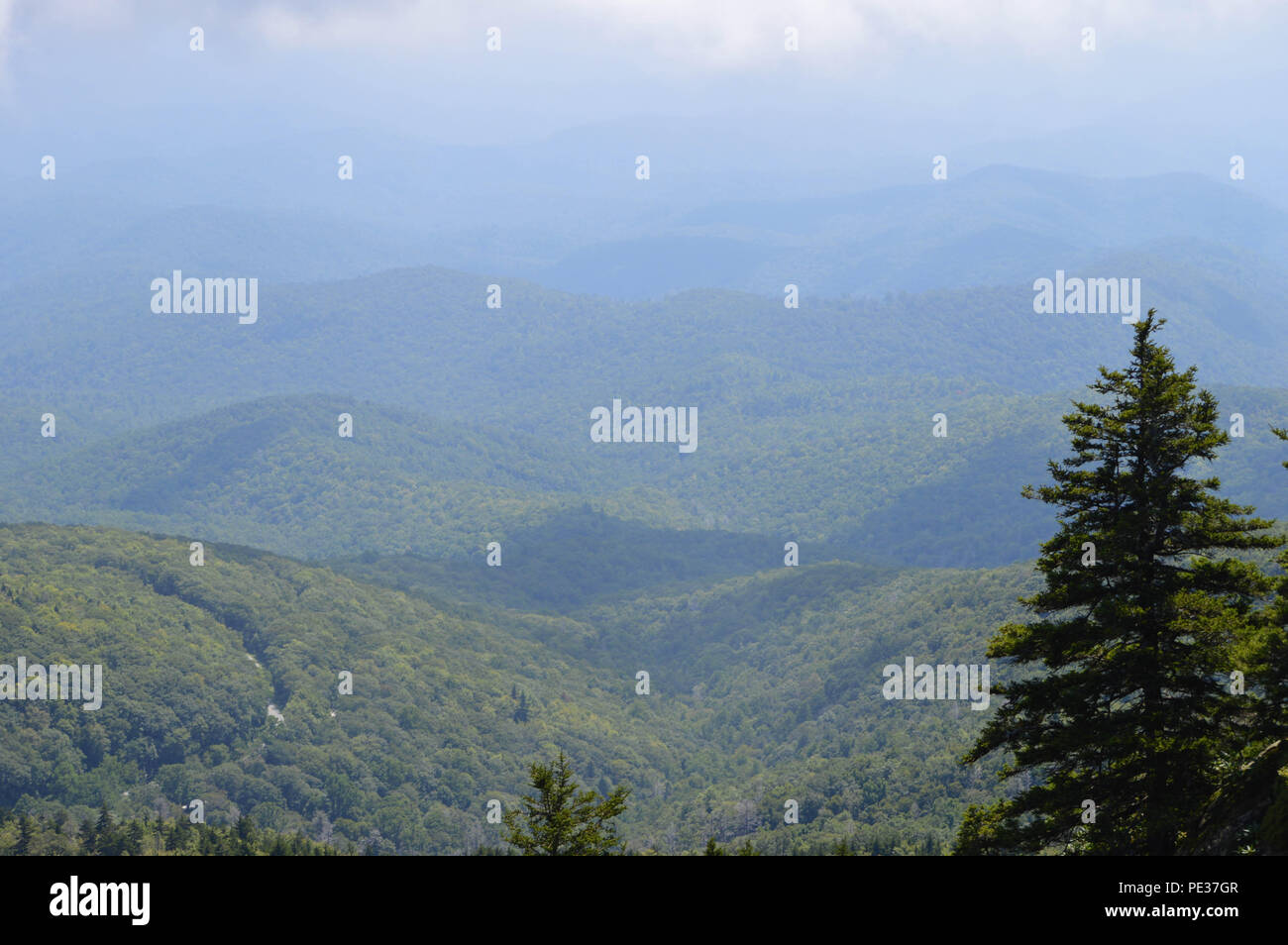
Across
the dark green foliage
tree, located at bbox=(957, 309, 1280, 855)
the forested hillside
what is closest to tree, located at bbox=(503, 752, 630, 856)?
tree, located at bbox=(957, 309, 1280, 855)

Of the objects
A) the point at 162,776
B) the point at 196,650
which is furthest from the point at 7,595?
the point at 162,776

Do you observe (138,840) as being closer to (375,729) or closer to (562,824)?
(562,824)

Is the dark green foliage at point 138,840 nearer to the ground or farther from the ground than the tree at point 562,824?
nearer to the ground

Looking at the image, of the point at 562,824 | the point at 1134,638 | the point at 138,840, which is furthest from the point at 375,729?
the point at 1134,638

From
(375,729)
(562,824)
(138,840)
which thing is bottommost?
(138,840)

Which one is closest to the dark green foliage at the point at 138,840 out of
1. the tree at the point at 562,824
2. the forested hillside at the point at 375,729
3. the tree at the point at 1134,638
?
the forested hillside at the point at 375,729

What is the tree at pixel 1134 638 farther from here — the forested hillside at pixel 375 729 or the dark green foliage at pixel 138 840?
the forested hillside at pixel 375 729
